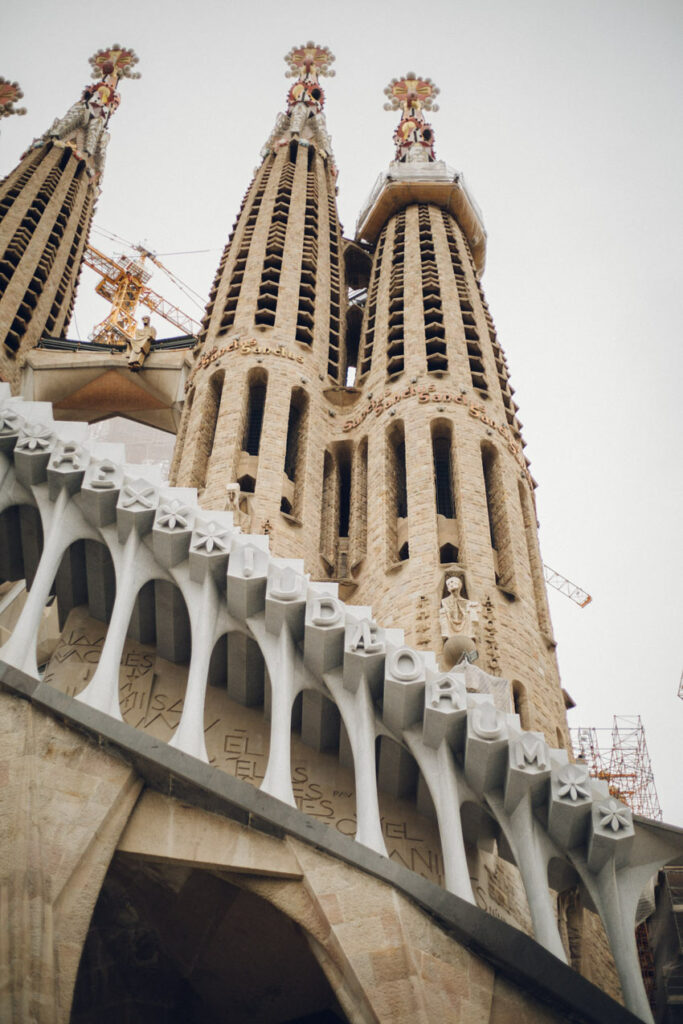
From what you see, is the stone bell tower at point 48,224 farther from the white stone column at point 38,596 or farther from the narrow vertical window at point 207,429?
the white stone column at point 38,596

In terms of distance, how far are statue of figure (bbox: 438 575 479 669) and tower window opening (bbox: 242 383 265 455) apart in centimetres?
953

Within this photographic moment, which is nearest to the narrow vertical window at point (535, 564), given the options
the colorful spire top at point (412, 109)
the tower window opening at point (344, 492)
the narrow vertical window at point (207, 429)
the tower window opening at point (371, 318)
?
the tower window opening at point (344, 492)

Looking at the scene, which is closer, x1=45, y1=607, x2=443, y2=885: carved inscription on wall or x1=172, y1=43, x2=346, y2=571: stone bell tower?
x1=45, y1=607, x2=443, y2=885: carved inscription on wall

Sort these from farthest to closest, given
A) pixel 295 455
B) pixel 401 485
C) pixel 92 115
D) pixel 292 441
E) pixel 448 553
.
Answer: pixel 92 115, pixel 292 441, pixel 295 455, pixel 401 485, pixel 448 553

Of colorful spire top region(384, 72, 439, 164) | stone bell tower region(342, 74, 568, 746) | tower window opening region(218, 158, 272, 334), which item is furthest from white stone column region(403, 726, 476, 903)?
colorful spire top region(384, 72, 439, 164)

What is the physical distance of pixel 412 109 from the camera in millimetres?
47938

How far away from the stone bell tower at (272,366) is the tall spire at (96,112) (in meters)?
7.81

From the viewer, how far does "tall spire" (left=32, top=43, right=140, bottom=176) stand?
140 feet

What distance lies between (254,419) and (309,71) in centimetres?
2943

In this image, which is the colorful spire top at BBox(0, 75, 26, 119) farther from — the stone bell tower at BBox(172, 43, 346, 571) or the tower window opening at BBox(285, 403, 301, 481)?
the tower window opening at BBox(285, 403, 301, 481)

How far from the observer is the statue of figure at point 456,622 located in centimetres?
1675

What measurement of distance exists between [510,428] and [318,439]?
15.6 feet

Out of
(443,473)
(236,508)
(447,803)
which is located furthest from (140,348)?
(447,803)

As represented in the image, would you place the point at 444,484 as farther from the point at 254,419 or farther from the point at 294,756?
the point at 294,756
